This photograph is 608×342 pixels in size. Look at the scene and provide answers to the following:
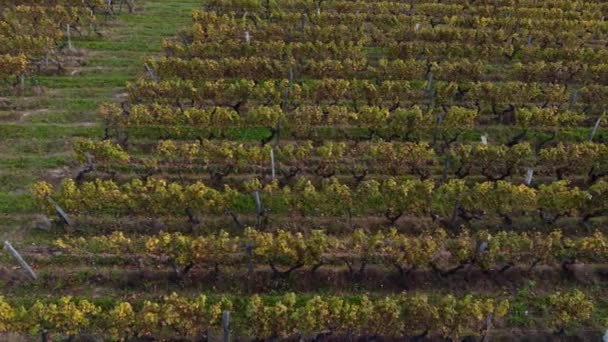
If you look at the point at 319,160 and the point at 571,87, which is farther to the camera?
the point at 571,87

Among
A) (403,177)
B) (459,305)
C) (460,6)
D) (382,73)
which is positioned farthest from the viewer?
(460,6)

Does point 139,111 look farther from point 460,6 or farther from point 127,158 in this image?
point 460,6

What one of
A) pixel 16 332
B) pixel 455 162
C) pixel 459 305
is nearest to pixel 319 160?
pixel 455 162

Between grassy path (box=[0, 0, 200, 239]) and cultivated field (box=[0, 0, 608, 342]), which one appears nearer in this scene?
cultivated field (box=[0, 0, 608, 342])

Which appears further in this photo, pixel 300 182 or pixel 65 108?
pixel 65 108

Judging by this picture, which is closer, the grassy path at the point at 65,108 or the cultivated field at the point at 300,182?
the cultivated field at the point at 300,182

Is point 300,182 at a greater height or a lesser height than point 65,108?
lesser

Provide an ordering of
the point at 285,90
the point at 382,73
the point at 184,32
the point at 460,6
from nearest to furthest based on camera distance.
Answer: the point at 285,90, the point at 382,73, the point at 184,32, the point at 460,6

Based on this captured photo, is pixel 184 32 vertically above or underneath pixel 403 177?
above
